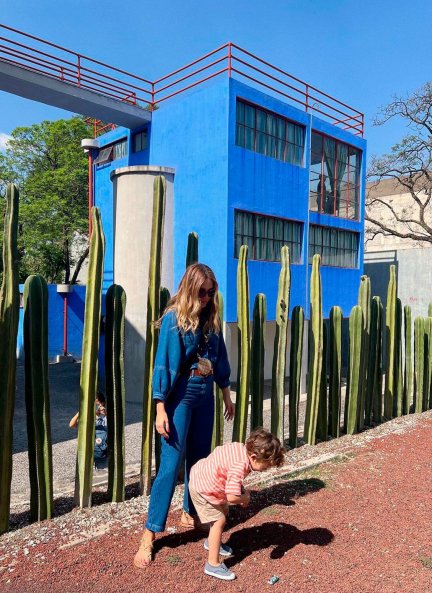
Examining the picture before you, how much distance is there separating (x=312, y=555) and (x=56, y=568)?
5.57ft

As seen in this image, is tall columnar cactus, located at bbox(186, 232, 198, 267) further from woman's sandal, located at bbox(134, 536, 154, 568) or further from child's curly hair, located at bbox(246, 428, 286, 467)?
woman's sandal, located at bbox(134, 536, 154, 568)

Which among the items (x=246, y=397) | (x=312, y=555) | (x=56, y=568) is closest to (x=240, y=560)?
(x=312, y=555)

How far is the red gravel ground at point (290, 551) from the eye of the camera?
309 centimetres


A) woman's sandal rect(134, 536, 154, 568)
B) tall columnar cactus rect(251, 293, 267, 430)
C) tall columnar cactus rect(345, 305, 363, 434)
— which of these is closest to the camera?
woman's sandal rect(134, 536, 154, 568)

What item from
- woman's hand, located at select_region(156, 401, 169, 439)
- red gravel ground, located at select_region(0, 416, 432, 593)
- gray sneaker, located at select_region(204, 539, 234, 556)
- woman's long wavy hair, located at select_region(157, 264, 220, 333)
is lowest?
red gravel ground, located at select_region(0, 416, 432, 593)

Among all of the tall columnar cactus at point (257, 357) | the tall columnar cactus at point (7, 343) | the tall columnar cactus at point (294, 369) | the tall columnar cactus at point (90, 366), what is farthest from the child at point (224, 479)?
the tall columnar cactus at point (294, 369)

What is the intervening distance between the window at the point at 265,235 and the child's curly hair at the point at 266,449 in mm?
9092

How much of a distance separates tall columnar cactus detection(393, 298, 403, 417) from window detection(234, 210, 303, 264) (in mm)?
4892

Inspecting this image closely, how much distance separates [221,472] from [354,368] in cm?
390

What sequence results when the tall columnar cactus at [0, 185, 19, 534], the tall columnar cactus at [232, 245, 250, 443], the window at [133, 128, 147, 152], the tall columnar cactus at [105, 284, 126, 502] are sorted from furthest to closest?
the window at [133, 128, 147, 152], the tall columnar cactus at [232, 245, 250, 443], the tall columnar cactus at [105, 284, 126, 502], the tall columnar cactus at [0, 185, 19, 534]

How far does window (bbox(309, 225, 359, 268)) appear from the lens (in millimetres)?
14680

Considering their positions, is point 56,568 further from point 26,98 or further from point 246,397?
point 26,98

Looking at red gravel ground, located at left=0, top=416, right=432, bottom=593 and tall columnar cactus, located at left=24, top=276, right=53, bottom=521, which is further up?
tall columnar cactus, located at left=24, top=276, right=53, bottom=521

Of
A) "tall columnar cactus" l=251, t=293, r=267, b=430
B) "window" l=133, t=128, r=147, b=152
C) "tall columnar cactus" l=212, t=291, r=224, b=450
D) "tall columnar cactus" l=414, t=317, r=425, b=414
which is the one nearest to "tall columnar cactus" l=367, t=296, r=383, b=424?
"tall columnar cactus" l=414, t=317, r=425, b=414
